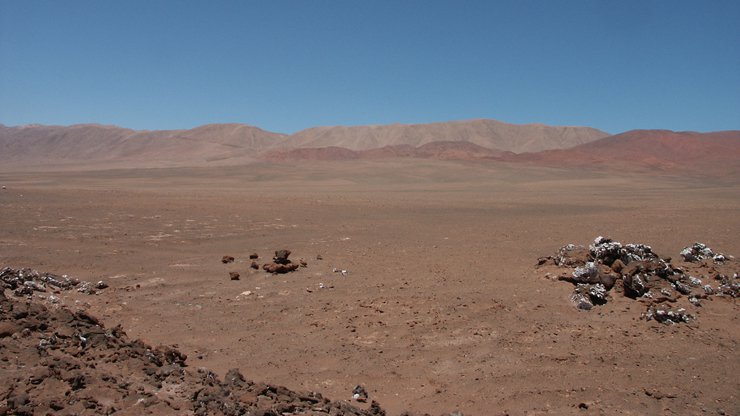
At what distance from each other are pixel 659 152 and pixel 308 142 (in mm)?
78459

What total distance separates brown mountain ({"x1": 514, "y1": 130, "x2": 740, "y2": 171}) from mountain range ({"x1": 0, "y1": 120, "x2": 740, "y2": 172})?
0.30 metres

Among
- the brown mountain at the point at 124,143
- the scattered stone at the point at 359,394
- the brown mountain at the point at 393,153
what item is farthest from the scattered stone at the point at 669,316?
the brown mountain at the point at 124,143

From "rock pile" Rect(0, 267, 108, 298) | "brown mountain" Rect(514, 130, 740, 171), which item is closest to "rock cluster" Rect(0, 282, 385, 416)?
"rock pile" Rect(0, 267, 108, 298)

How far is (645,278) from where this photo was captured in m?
9.05

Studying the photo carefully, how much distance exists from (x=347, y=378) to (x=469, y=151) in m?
104

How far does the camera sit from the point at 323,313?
874 centimetres

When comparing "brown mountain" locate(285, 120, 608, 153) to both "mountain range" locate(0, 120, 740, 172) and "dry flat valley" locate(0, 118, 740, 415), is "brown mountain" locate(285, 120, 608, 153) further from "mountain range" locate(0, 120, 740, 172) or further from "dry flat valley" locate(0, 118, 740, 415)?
"dry flat valley" locate(0, 118, 740, 415)

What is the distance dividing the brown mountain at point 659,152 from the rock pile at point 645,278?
71869 mm

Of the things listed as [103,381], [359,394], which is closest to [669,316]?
[359,394]

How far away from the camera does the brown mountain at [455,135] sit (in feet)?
464

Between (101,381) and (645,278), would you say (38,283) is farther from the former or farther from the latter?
(645,278)

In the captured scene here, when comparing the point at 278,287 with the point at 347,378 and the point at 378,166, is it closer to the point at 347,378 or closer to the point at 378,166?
the point at 347,378

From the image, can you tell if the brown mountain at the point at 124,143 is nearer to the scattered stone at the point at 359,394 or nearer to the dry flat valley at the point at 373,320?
the dry flat valley at the point at 373,320

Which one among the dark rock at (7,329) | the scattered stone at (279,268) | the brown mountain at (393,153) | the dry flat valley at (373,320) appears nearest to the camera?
the dark rock at (7,329)
